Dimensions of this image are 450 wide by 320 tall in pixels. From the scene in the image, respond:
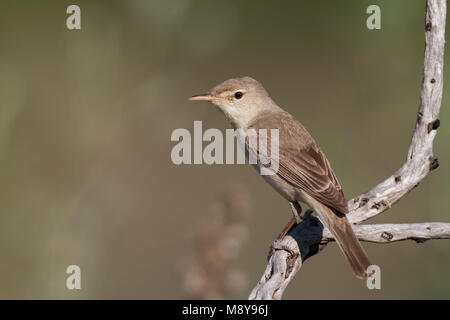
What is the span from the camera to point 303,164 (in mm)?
3600

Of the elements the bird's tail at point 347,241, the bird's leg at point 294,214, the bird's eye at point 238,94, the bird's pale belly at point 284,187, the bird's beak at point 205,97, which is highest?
the bird's eye at point 238,94

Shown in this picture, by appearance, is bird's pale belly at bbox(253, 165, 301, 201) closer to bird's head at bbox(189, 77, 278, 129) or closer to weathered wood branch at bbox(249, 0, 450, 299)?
weathered wood branch at bbox(249, 0, 450, 299)

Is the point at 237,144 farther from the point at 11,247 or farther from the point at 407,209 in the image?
the point at 407,209

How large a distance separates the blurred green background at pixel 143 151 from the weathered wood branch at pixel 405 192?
0.35 meters

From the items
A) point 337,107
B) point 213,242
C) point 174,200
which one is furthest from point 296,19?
point 213,242

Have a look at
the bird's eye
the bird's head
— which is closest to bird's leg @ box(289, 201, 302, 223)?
the bird's head

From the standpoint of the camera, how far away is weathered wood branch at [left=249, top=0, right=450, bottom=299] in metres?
3.12

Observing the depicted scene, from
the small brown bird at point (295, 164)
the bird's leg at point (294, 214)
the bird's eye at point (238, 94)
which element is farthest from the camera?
the bird's eye at point (238, 94)

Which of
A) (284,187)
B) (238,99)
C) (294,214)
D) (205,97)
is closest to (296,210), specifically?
(294,214)

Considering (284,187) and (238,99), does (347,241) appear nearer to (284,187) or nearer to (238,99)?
(284,187)

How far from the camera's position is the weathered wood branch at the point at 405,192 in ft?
10.2

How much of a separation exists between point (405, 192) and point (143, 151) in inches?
121

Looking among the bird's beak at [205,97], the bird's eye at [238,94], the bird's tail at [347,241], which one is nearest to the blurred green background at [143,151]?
the bird's beak at [205,97]

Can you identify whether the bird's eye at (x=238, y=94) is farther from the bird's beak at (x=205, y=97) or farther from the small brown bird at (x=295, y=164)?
the bird's beak at (x=205, y=97)
